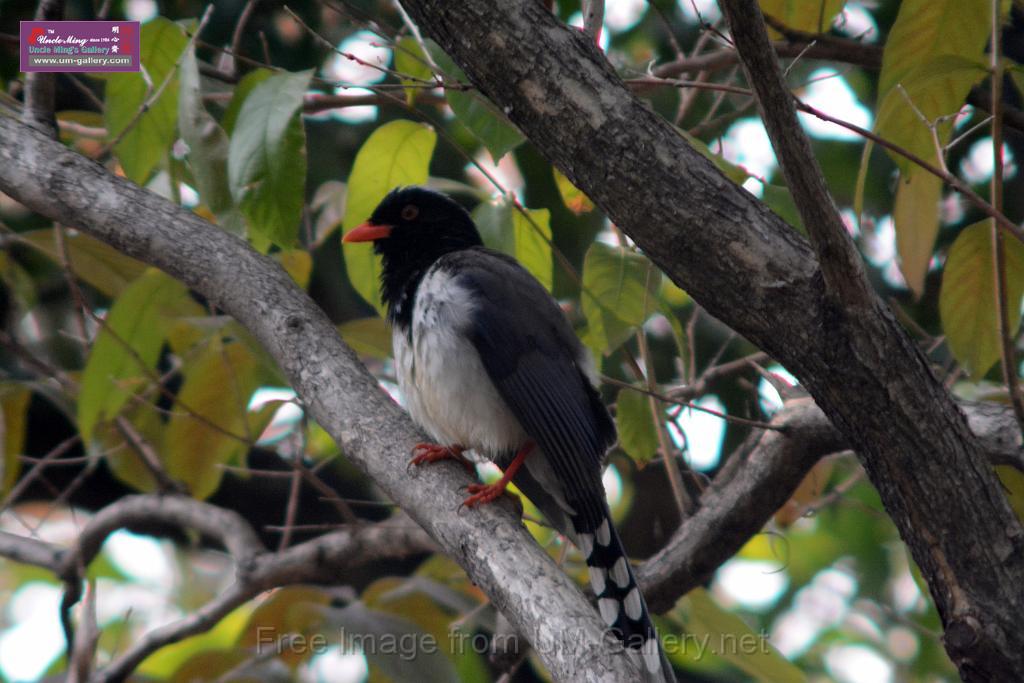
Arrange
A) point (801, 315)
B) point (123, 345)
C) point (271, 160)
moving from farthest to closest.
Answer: point (123, 345) → point (271, 160) → point (801, 315)

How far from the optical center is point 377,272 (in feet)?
13.4

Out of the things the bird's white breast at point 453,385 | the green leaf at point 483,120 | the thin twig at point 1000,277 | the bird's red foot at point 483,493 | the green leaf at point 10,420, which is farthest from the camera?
the green leaf at point 10,420

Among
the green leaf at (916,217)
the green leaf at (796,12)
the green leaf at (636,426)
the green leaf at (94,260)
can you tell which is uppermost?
the green leaf at (796,12)

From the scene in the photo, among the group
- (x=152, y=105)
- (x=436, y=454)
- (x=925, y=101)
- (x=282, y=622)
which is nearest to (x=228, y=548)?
(x=282, y=622)

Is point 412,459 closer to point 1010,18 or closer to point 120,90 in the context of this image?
point 120,90

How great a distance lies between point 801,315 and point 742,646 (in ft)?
6.09

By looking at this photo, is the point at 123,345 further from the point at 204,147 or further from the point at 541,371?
the point at 541,371

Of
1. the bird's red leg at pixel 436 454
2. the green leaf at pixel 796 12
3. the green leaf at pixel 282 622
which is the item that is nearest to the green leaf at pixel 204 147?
the bird's red leg at pixel 436 454

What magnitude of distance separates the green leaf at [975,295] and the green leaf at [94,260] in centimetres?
293

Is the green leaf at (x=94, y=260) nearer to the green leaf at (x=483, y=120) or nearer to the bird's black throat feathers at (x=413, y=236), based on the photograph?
the bird's black throat feathers at (x=413, y=236)

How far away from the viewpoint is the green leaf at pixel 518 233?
11.5 feet

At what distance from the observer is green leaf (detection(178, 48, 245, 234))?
10.4ft

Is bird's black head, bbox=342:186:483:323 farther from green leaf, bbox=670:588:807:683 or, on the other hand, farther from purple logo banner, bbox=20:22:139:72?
green leaf, bbox=670:588:807:683

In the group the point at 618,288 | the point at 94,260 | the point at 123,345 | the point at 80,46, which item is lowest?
the point at 94,260
